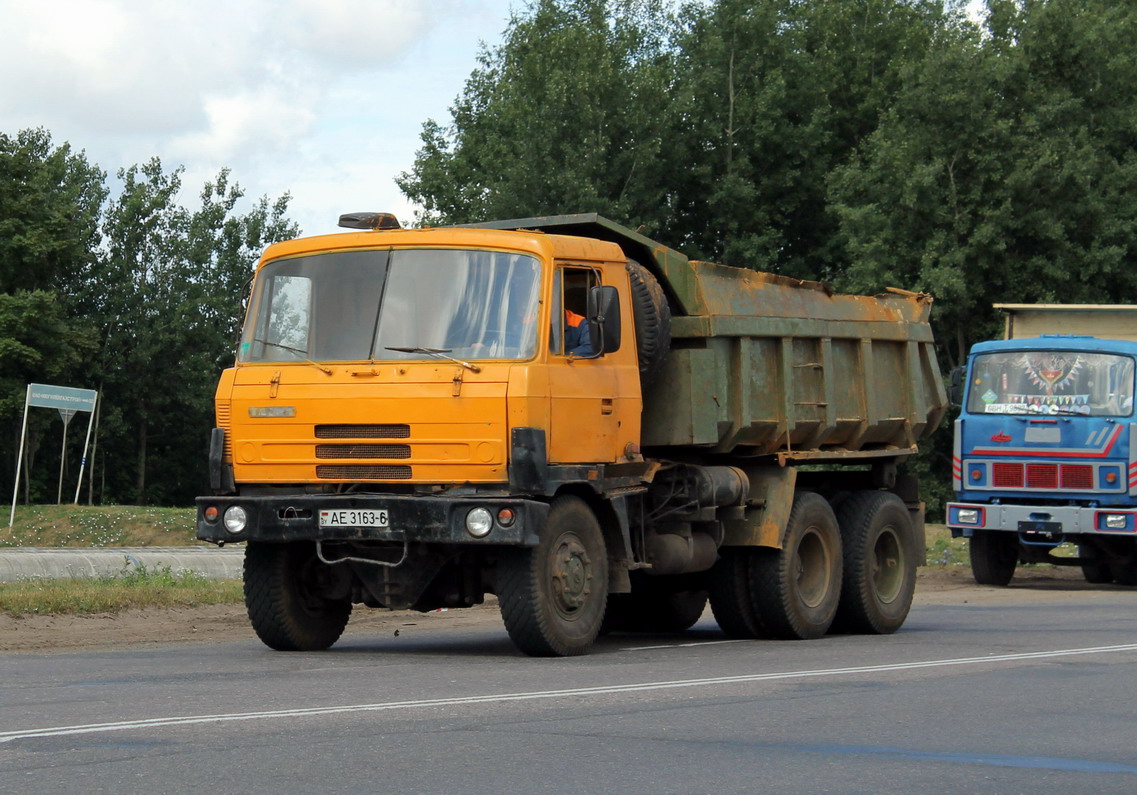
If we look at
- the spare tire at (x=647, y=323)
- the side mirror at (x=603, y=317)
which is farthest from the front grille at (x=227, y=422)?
the spare tire at (x=647, y=323)

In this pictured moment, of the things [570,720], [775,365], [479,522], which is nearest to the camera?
[570,720]

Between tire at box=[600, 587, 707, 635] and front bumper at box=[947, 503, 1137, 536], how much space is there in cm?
725

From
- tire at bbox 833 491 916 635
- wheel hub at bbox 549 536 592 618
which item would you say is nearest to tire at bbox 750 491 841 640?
tire at bbox 833 491 916 635

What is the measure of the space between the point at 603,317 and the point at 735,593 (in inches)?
140

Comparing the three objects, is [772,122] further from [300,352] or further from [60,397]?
[300,352]

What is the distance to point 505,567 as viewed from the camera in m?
11.0

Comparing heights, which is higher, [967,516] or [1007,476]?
Answer: [1007,476]

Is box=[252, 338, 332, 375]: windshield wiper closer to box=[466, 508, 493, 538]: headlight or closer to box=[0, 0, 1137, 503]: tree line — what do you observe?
box=[466, 508, 493, 538]: headlight

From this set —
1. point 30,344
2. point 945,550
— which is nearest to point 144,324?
point 30,344

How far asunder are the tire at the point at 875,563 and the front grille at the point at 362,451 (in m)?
5.19

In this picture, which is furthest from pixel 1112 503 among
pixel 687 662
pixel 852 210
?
pixel 852 210

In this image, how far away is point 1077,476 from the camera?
2103cm

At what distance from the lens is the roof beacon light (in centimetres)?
1189

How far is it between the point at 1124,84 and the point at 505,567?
114ft
